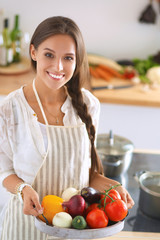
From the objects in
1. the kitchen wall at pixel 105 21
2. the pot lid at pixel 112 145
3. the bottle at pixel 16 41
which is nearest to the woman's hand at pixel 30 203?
the pot lid at pixel 112 145

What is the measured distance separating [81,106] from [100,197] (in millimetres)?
351

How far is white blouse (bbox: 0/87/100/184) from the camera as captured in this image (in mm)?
1178

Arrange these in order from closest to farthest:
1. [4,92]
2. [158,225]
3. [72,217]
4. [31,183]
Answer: [72,217], [31,183], [158,225], [4,92]

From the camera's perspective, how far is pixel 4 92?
2.56m

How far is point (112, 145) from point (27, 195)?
590mm

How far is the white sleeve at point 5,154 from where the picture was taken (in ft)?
3.86

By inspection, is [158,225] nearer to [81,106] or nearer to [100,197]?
[100,197]

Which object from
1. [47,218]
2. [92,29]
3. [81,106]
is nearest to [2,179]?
[47,218]

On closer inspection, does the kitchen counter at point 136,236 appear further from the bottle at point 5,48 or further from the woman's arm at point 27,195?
the bottle at point 5,48

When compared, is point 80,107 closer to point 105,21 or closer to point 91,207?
point 91,207

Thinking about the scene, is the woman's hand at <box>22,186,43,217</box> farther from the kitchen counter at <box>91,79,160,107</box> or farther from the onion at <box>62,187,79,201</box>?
the kitchen counter at <box>91,79,160,107</box>

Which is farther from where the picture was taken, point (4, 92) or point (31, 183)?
point (4, 92)

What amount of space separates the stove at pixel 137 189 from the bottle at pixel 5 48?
58.5 inches

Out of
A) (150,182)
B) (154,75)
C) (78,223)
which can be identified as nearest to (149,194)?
(150,182)
